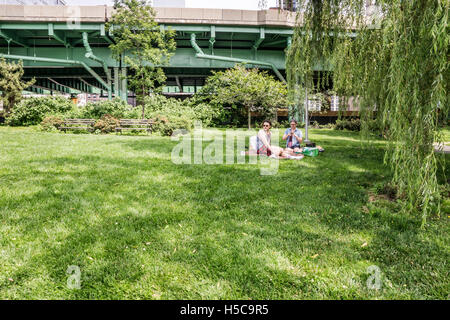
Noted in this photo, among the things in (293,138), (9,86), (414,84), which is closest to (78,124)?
(9,86)

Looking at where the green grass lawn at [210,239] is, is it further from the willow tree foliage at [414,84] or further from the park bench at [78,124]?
the park bench at [78,124]

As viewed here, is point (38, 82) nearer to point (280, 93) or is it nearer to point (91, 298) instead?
point (280, 93)

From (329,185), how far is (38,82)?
36.3 meters

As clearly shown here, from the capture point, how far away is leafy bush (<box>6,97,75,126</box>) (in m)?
17.9

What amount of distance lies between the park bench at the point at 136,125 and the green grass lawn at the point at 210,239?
9044 millimetres

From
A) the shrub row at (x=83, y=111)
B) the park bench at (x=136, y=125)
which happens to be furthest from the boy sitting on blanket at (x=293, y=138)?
the shrub row at (x=83, y=111)

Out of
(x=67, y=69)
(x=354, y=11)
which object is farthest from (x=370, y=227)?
(x=67, y=69)

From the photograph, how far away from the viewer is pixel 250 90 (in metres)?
18.2

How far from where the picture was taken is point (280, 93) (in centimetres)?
1912

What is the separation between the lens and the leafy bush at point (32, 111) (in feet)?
58.7

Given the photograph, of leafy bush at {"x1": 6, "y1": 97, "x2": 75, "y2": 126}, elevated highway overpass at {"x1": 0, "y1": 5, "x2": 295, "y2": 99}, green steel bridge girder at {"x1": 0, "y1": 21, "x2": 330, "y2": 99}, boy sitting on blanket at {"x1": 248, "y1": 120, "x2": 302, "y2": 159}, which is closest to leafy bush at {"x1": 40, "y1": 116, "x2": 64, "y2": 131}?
leafy bush at {"x1": 6, "y1": 97, "x2": 75, "y2": 126}

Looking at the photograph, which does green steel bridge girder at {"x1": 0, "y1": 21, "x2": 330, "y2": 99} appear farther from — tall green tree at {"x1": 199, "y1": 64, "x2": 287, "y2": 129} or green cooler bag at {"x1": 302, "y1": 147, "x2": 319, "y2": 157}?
green cooler bag at {"x1": 302, "y1": 147, "x2": 319, "y2": 157}

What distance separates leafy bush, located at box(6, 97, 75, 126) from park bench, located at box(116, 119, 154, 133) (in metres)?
7.00

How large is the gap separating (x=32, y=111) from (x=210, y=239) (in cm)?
2065
